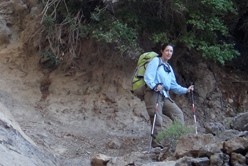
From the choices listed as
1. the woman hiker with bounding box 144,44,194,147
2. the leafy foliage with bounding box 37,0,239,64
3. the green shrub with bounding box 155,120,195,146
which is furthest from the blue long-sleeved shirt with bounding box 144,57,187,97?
the leafy foliage with bounding box 37,0,239,64

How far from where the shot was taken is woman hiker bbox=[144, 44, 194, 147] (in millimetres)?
5398

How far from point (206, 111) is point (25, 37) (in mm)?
5532

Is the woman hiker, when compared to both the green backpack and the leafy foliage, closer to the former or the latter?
the green backpack

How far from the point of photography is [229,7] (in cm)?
730

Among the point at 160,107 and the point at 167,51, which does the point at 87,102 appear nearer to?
the point at 160,107

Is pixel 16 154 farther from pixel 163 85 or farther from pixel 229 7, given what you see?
pixel 229 7

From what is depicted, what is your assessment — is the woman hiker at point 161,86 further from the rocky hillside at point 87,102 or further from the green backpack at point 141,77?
the rocky hillside at point 87,102

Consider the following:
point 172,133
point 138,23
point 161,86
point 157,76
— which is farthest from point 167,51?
point 138,23

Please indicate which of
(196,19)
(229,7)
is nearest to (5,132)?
(196,19)

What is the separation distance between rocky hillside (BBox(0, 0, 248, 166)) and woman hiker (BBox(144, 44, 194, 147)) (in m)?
0.64

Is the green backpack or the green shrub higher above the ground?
the green backpack

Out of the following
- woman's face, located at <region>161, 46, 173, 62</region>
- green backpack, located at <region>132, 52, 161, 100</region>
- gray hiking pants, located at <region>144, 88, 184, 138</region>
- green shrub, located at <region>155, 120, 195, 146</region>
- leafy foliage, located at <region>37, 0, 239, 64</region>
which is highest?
leafy foliage, located at <region>37, 0, 239, 64</region>

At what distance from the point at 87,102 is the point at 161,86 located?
3.29 metres

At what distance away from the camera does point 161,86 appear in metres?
5.33
